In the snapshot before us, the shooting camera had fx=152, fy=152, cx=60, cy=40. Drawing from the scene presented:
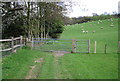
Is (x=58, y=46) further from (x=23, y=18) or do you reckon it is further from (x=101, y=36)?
(x=101, y=36)

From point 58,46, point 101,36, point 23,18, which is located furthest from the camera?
point 101,36

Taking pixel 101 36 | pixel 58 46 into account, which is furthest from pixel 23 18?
pixel 101 36

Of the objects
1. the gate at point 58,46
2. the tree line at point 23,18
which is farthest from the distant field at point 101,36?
the tree line at point 23,18

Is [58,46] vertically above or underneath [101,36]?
underneath

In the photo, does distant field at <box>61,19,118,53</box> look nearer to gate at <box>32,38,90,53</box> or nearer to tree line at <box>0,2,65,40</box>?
gate at <box>32,38,90,53</box>

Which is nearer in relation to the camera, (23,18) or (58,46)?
(58,46)

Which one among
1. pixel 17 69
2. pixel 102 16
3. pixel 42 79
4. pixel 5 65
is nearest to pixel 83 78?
pixel 42 79

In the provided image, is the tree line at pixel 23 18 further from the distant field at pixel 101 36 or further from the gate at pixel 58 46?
the distant field at pixel 101 36

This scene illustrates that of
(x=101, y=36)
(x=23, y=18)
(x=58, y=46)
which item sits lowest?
(x=58, y=46)

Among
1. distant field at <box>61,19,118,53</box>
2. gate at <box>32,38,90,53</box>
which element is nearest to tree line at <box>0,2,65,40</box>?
gate at <box>32,38,90,53</box>

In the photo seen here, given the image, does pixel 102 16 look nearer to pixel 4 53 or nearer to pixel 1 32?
pixel 1 32

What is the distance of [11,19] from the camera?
2167cm

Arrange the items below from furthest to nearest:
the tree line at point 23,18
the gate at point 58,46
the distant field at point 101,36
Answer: the tree line at point 23,18, the distant field at point 101,36, the gate at point 58,46

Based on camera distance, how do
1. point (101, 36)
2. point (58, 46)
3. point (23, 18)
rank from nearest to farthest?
point (58, 46)
point (23, 18)
point (101, 36)
